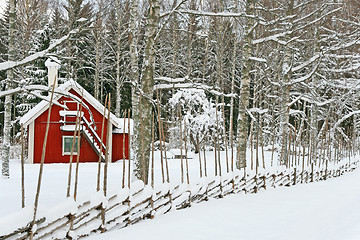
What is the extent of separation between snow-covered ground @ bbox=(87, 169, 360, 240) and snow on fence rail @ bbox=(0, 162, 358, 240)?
17cm

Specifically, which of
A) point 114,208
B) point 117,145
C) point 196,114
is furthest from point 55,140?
point 114,208

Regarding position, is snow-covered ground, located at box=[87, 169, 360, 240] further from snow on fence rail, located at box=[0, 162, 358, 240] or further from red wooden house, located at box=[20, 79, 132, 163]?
red wooden house, located at box=[20, 79, 132, 163]

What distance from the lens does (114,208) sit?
520 cm

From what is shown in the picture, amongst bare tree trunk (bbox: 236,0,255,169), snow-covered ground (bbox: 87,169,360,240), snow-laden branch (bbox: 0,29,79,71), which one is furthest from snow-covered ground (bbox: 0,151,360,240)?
snow-laden branch (bbox: 0,29,79,71)

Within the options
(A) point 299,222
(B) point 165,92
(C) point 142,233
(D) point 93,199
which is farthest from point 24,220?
(B) point 165,92

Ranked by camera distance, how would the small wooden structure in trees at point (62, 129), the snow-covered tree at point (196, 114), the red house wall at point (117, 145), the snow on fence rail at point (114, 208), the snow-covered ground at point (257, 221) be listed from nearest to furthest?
the snow on fence rail at point (114, 208) → the snow-covered ground at point (257, 221) → the small wooden structure in trees at point (62, 129) → the red house wall at point (117, 145) → the snow-covered tree at point (196, 114)

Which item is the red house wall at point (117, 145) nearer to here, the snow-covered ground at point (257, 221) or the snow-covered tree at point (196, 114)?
the snow-covered tree at point (196, 114)

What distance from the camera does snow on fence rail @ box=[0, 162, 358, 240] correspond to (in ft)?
12.2

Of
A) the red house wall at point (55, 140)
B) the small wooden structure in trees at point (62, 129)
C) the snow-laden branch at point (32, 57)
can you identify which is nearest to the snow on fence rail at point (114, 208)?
the snow-laden branch at point (32, 57)

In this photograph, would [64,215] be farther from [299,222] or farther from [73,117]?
[73,117]

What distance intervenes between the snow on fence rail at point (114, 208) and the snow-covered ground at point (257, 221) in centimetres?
17

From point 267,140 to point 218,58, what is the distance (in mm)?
9335

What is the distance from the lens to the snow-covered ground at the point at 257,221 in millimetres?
4688

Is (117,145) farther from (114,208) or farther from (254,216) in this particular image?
(114,208)
